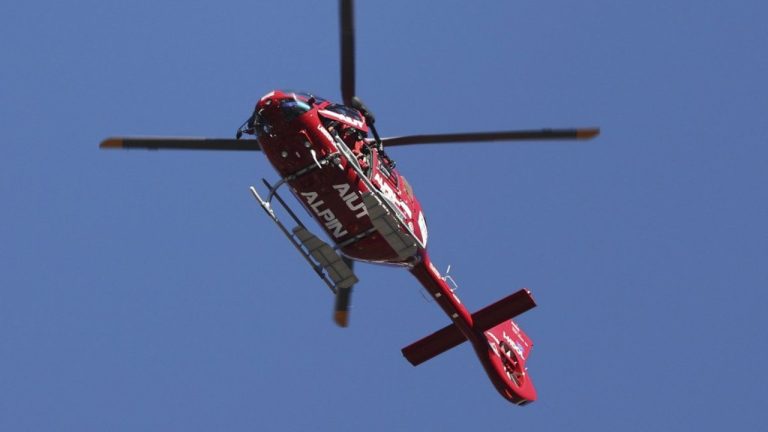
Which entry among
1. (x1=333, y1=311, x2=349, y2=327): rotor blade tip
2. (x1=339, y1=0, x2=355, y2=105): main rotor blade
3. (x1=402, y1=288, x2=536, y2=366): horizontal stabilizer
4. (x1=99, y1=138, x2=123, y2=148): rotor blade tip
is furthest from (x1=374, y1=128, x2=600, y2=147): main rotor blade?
(x1=99, y1=138, x2=123, y2=148): rotor blade tip

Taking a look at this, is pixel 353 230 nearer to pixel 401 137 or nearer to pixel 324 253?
pixel 324 253

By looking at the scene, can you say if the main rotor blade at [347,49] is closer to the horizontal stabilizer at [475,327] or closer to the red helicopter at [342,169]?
the red helicopter at [342,169]

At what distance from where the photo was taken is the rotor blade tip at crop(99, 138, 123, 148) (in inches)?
1032

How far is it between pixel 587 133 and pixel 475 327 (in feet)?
25.0

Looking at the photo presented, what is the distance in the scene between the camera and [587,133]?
84.9 ft

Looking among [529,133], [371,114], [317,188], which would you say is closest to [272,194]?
[317,188]

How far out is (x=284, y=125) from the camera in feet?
81.6

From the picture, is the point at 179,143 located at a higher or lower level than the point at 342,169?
higher

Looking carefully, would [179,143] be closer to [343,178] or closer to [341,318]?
[343,178]

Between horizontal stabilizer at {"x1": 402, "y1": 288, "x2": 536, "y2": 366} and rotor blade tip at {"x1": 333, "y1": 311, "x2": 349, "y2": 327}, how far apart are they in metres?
3.22

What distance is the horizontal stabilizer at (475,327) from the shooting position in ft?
99.9

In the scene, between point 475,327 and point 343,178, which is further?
point 475,327

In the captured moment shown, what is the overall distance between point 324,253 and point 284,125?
3.41m

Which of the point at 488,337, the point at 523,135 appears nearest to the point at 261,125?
the point at 523,135
